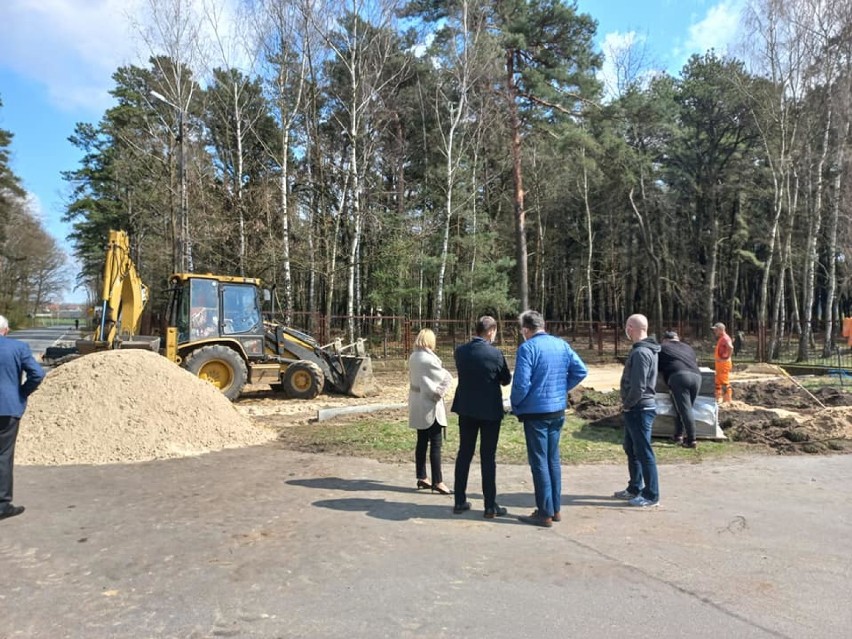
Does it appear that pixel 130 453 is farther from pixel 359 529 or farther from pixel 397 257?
pixel 397 257

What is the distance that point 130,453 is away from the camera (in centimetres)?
808

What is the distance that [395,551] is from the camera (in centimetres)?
470

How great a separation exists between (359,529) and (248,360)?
9.22 meters

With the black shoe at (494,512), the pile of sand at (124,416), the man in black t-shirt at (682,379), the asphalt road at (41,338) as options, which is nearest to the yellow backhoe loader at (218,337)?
the pile of sand at (124,416)

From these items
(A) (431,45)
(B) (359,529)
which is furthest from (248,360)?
(A) (431,45)

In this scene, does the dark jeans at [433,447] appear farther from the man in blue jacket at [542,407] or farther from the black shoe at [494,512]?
the man in blue jacket at [542,407]

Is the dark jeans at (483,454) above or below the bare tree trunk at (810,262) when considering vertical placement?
below

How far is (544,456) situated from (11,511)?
15.7 ft

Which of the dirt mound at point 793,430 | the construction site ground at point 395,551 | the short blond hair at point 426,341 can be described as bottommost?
the construction site ground at point 395,551

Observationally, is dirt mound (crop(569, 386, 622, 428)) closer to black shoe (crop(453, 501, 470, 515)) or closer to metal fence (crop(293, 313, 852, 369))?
black shoe (crop(453, 501, 470, 515))

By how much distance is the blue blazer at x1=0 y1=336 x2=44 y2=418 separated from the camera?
5.47 metres

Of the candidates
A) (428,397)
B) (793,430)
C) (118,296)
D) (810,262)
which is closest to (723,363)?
(793,430)

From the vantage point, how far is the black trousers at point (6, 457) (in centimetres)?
548

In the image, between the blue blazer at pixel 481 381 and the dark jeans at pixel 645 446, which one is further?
the dark jeans at pixel 645 446
